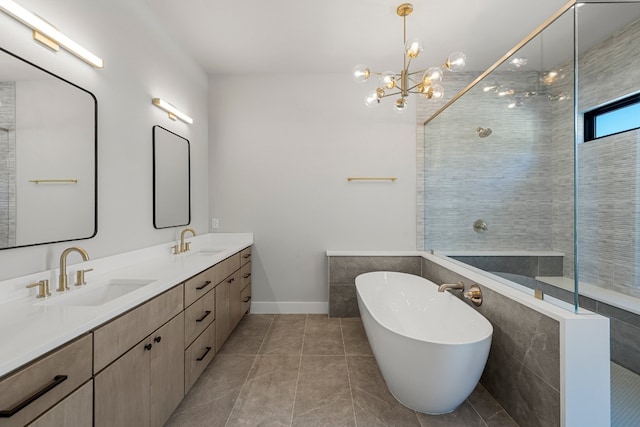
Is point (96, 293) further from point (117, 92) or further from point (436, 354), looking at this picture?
point (436, 354)

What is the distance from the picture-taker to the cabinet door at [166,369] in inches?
52.8

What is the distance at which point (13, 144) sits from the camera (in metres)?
1.20

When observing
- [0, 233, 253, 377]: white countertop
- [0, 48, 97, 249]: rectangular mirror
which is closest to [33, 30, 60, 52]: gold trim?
[0, 48, 97, 249]: rectangular mirror

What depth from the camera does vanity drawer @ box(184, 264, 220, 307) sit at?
1.67 m

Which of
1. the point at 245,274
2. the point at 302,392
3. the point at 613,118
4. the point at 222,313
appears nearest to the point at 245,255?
the point at 245,274

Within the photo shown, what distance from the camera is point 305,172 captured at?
3.17 m

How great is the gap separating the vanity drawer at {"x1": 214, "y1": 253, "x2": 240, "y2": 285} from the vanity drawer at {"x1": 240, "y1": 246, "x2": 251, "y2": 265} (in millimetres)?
120

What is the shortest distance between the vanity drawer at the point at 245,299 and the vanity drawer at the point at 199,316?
0.73 m

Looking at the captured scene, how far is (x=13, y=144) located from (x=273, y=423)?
192 cm

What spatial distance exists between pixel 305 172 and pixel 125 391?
2464mm

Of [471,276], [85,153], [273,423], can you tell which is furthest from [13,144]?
[471,276]

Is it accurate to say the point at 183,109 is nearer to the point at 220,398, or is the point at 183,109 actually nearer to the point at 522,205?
the point at 220,398

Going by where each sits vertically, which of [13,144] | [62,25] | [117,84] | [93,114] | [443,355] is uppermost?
[62,25]

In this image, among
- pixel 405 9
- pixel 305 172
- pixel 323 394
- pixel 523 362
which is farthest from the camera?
pixel 305 172
